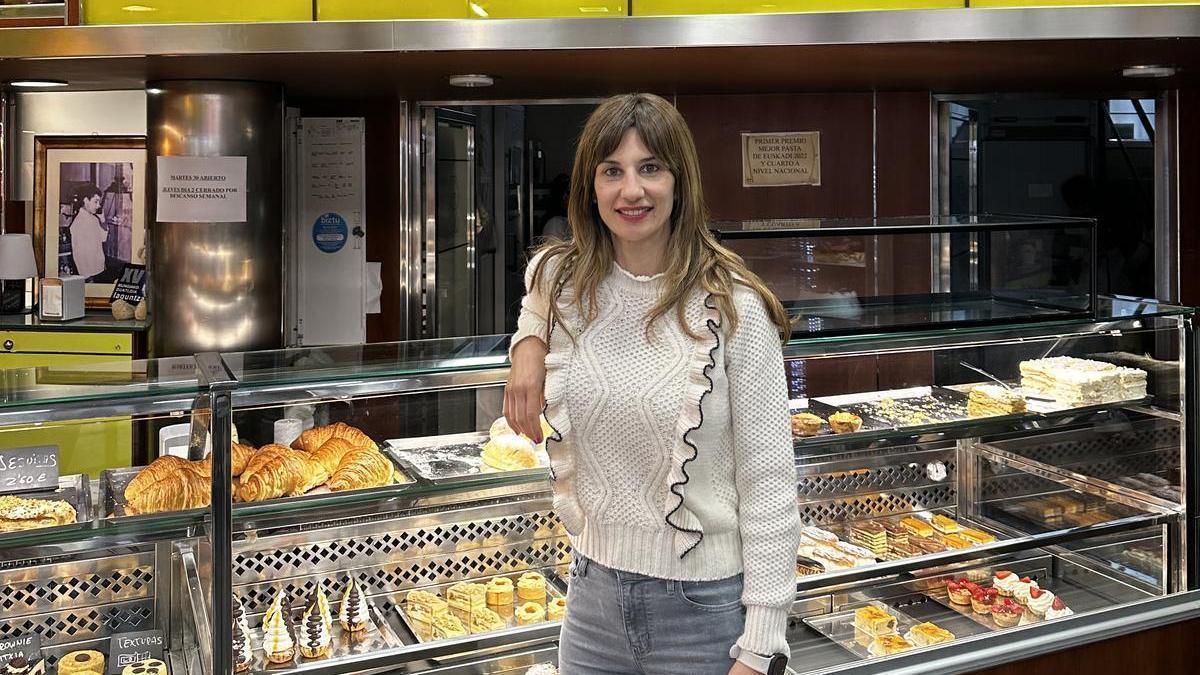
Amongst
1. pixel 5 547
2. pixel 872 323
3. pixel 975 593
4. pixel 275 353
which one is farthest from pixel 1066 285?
pixel 5 547

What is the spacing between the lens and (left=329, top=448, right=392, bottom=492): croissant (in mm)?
2471

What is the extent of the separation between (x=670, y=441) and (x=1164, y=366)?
222cm

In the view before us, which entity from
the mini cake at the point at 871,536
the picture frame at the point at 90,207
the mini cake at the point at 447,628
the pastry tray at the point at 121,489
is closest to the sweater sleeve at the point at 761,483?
the pastry tray at the point at 121,489

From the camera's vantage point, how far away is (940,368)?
11.0 feet

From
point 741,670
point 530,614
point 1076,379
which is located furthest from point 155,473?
point 1076,379

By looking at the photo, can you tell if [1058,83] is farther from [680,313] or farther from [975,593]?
[680,313]

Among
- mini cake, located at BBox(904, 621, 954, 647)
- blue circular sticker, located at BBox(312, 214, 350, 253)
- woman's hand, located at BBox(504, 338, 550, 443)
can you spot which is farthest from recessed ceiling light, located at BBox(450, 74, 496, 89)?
woman's hand, located at BBox(504, 338, 550, 443)

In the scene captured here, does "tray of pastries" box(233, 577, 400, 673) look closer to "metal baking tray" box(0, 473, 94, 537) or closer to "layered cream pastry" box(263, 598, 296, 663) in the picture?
"layered cream pastry" box(263, 598, 296, 663)

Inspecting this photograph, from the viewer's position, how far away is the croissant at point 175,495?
2303mm

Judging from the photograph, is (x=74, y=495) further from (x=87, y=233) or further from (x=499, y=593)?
(x=87, y=233)

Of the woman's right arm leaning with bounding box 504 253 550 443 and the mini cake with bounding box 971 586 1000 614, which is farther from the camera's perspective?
the mini cake with bounding box 971 586 1000 614

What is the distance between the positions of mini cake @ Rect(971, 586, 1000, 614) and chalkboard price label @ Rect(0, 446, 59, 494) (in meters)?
2.40

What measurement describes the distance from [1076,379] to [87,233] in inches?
196

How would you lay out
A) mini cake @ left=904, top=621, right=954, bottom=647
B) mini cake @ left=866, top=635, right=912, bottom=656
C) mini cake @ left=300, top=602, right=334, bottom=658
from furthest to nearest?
mini cake @ left=904, top=621, right=954, bottom=647
mini cake @ left=866, top=635, right=912, bottom=656
mini cake @ left=300, top=602, right=334, bottom=658
